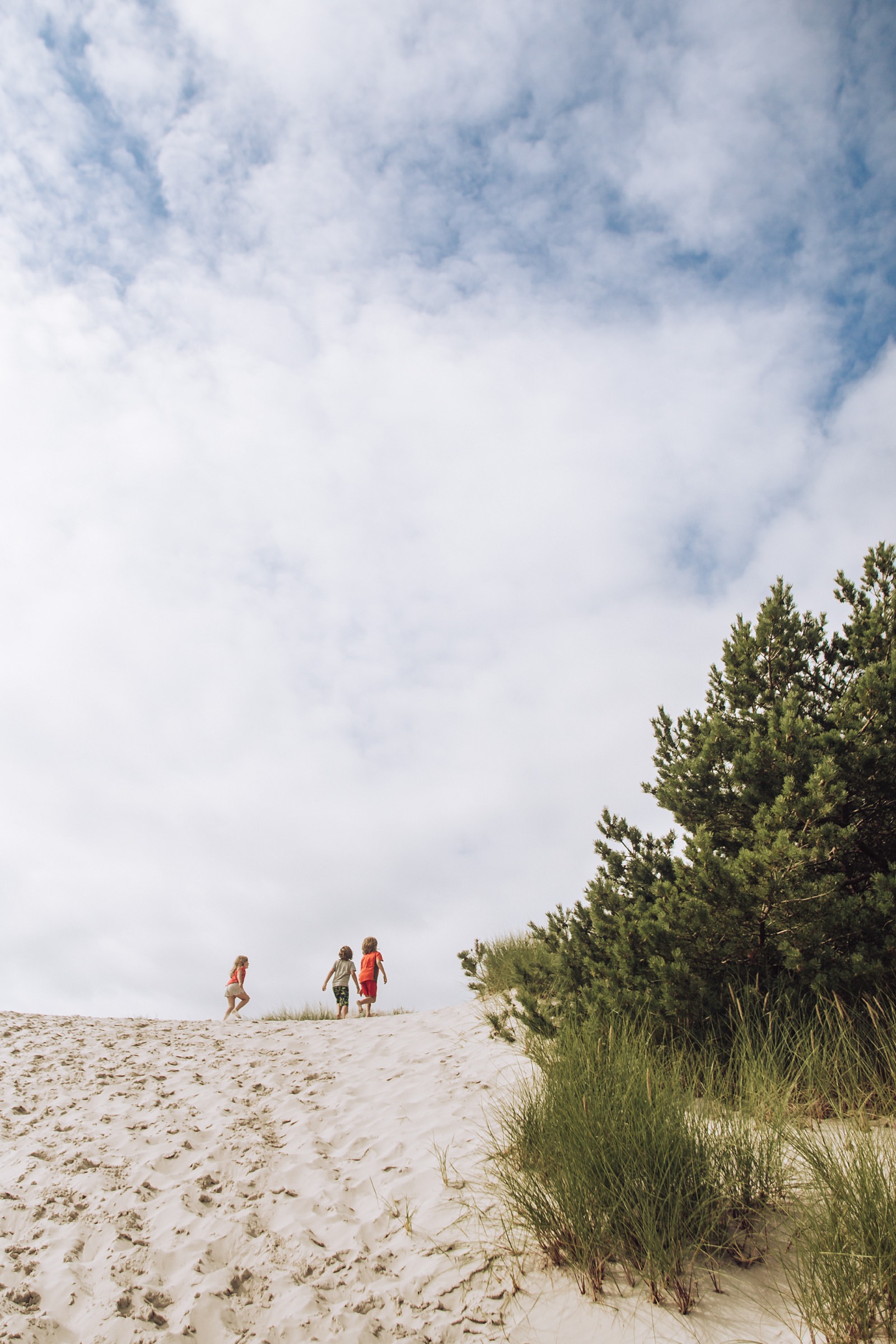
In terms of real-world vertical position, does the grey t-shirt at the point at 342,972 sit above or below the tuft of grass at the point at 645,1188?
above

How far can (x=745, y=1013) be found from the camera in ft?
18.1

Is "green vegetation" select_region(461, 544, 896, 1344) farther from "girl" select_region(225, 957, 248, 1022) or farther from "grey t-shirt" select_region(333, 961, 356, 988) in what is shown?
"girl" select_region(225, 957, 248, 1022)

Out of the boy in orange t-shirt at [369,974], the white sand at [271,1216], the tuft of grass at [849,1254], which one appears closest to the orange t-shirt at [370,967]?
the boy in orange t-shirt at [369,974]

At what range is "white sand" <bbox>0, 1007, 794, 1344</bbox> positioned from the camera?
3521 mm

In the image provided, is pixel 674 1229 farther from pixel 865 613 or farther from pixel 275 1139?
pixel 865 613

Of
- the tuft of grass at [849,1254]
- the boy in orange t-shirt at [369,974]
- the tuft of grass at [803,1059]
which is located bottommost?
the tuft of grass at [849,1254]

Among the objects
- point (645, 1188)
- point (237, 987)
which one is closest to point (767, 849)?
point (645, 1188)

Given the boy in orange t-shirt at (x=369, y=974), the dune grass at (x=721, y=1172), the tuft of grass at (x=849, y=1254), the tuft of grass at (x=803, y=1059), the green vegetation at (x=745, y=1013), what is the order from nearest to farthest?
the tuft of grass at (x=849, y=1254), the dune grass at (x=721, y=1172), the green vegetation at (x=745, y=1013), the tuft of grass at (x=803, y=1059), the boy in orange t-shirt at (x=369, y=974)

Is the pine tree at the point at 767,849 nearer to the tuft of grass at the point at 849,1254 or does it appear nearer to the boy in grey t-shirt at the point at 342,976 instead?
the tuft of grass at the point at 849,1254

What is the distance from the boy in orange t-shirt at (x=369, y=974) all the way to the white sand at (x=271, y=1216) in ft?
16.3

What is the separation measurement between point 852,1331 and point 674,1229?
81 cm

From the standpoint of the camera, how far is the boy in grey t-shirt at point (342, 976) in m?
13.2

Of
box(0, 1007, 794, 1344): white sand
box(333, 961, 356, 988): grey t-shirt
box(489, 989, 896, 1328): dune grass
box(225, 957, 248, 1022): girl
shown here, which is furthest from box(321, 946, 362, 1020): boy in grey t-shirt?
box(489, 989, 896, 1328): dune grass

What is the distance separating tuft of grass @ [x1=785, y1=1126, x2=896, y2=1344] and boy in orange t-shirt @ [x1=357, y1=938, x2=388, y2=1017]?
419 inches
